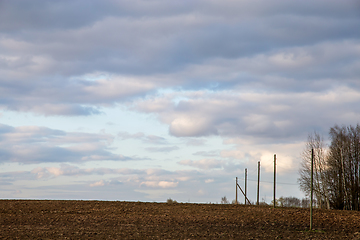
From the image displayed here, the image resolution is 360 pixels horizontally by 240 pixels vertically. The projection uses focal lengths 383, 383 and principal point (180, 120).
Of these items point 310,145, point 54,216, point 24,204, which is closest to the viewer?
point 54,216

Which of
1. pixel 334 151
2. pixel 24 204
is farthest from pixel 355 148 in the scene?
pixel 24 204

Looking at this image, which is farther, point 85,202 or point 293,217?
point 85,202

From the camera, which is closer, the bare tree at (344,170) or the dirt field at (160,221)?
the dirt field at (160,221)

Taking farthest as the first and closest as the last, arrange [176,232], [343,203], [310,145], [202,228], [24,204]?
[310,145] < [343,203] < [24,204] < [202,228] < [176,232]

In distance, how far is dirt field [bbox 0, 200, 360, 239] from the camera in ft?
80.7

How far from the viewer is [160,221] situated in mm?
29688

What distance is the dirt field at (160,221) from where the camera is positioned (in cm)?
2460

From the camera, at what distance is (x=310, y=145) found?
5378cm

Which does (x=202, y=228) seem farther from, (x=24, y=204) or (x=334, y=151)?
(x=334, y=151)

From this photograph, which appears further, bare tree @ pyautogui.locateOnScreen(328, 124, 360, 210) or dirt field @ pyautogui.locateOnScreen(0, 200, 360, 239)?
bare tree @ pyautogui.locateOnScreen(328, 124, 360, 210)

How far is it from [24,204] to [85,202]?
5728 millimetres

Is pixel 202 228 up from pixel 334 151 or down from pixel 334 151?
down

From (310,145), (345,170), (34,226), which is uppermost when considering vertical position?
(310,145)

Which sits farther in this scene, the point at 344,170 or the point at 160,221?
the point at 344,170
